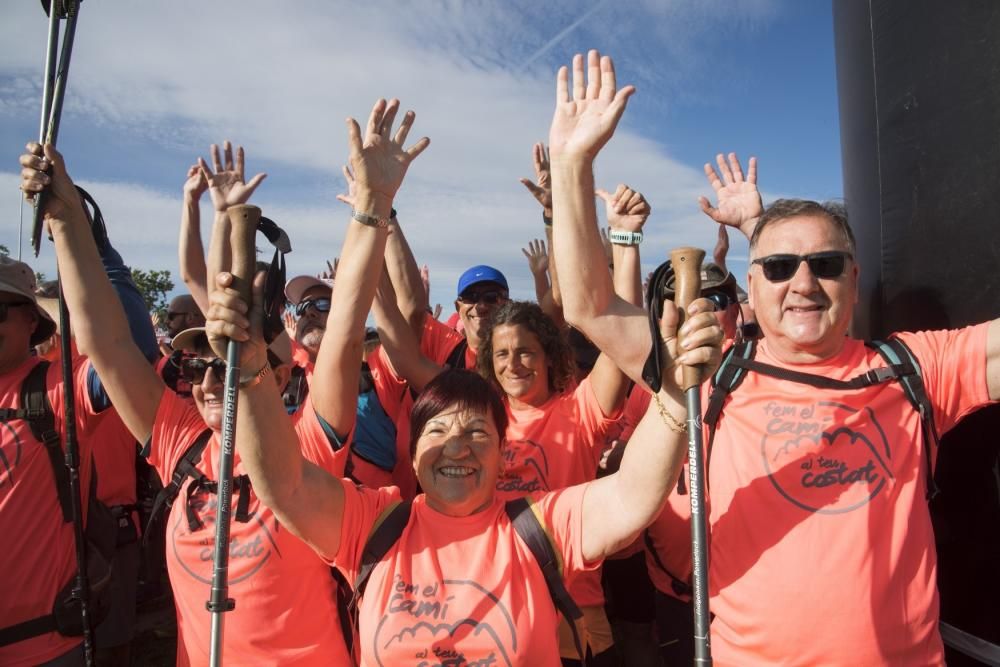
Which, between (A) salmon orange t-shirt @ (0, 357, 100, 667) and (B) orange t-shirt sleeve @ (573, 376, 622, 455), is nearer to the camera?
(A) salmon orange t-shirt @ (0, 357, 100, 667)

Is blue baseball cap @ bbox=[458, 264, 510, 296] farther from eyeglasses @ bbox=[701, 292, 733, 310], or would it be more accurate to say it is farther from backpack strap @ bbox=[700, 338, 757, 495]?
backpack strap @ bbox=[700, 338, 757, 495]

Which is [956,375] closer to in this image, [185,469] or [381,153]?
[381,153]

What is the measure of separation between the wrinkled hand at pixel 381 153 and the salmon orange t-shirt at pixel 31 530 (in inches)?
74.5

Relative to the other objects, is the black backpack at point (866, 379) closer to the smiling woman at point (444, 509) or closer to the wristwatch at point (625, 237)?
the smiling woman at point (444, 509)

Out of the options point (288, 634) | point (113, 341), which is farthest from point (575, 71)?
point (288, 634)

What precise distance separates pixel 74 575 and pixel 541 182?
3.76m

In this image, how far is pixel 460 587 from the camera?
6.78 ft

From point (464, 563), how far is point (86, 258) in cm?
214

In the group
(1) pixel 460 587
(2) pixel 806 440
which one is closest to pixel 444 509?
(1) pixel 460 587

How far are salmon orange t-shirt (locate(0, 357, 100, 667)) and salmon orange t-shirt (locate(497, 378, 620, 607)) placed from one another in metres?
2.14

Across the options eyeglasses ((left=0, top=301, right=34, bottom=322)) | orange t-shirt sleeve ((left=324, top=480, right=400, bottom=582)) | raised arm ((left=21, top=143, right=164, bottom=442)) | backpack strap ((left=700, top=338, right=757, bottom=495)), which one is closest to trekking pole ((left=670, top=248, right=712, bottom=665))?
backpack strap ((left=700, top=338, right=757, bottom=495))

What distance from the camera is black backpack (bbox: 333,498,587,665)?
2076mm

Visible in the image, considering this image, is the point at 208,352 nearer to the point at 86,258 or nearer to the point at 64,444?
the point at 86,258

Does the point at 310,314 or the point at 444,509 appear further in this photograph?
the point at 310,314
